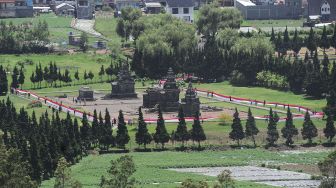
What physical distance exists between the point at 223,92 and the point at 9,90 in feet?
86.7

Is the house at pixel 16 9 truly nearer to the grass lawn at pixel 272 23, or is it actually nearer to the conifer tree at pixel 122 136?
the grass lawn at pixel 272 23

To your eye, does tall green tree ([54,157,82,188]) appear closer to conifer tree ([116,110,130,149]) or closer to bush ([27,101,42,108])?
conifer tree ([116,110,130,149])

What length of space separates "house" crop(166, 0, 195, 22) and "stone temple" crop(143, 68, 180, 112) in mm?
68346

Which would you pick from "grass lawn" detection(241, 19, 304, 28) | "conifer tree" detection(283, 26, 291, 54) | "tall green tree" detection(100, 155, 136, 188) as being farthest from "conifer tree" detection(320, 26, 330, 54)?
"tall green tree" detection(100, 155, 136, 188)

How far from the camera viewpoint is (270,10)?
645ft

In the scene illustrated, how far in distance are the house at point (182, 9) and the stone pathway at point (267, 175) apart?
325 feet

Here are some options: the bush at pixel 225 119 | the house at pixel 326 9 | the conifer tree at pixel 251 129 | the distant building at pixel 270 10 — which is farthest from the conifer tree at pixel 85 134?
the distant building at pixel 270 10

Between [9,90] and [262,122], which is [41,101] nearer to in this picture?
[9,90]

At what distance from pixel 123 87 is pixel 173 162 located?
36.7 metres

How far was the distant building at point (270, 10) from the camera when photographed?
195m

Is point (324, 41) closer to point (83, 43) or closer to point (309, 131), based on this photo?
point (83, 43)

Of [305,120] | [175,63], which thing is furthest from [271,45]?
[305,120]

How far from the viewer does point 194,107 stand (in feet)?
388

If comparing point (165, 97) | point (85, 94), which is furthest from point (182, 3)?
point (165, 97)
